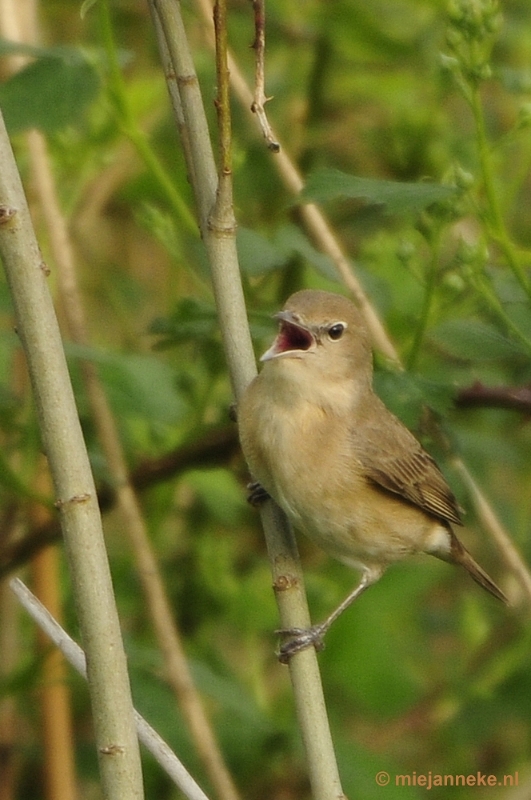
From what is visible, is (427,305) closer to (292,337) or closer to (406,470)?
(292,337)

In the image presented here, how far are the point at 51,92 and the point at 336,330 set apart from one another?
0.91 metres

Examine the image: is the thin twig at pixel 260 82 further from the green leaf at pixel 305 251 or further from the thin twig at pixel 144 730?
the green leaf at pixel 305 251

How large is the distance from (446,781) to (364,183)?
8.89 ft

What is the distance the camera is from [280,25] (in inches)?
183

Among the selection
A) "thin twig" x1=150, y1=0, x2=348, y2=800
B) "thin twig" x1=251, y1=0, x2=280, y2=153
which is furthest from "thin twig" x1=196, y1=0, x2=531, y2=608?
"thin twig" x1=251, y1=0, x2=280, y2=153


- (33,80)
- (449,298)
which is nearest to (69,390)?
(33,80)

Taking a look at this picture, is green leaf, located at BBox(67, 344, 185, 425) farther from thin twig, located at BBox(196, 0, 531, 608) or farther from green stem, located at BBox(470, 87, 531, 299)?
green stem, located at BBox(470, 87, 531, 299)

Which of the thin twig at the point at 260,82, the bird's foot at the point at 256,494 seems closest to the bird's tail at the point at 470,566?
the bird's foot at the point at 256,494

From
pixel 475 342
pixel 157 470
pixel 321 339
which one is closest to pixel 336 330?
pixel 321 339

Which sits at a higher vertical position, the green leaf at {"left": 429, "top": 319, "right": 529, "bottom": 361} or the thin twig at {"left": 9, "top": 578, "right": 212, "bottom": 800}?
the green leaf at {"left": 429, "top": 319, "right": 529, "bottom": 361}

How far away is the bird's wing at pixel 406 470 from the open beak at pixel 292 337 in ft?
1.14

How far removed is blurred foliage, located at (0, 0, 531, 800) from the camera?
292cm

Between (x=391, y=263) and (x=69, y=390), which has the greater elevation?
(x=391, y=263)

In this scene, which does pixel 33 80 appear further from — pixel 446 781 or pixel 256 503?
pixel 446 781
